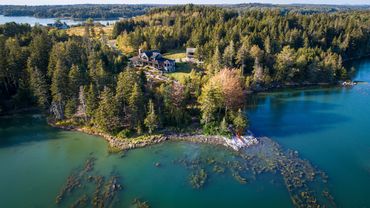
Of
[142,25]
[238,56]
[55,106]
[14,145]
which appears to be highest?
[142,25]

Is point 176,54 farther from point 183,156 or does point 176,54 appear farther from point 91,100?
point 183,156

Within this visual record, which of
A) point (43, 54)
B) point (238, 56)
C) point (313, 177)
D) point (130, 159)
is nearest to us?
point (313, 177)

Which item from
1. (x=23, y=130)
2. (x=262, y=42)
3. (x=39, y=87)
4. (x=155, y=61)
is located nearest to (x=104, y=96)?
(x=39, y=87)

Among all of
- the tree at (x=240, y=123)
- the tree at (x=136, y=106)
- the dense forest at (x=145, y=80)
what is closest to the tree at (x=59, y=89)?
the dense forest at (x=145, y=80)

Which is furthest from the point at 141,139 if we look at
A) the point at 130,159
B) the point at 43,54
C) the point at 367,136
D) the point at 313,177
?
→ the point at 367,136

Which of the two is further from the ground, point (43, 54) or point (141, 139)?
point (43, 54)

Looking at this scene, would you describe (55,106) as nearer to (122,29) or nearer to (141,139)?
(141,139)

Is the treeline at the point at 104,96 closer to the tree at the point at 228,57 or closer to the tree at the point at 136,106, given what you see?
the tree at the point at 136,106

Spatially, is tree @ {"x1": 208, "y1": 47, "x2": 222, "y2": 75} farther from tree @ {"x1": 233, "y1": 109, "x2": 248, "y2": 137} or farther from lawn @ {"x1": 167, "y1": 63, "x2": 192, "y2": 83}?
tree @ {"x1": 233, "y1": 109, "x2": 248, "y2": 137}
